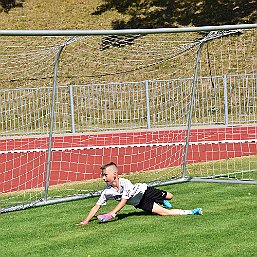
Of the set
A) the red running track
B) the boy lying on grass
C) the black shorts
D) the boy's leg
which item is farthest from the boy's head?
the red running track

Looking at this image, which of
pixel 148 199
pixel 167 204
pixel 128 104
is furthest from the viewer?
pixel 128 104

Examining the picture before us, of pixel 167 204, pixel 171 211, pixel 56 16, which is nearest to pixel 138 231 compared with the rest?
pixel 171 211

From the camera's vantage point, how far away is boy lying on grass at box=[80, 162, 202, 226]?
10.1 meters

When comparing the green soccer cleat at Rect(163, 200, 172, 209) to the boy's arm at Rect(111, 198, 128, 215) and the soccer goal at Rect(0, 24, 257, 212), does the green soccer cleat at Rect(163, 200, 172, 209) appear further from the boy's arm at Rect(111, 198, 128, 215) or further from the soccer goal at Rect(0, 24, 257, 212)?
the soccer goal at Rect(0, 24, 257, 212)

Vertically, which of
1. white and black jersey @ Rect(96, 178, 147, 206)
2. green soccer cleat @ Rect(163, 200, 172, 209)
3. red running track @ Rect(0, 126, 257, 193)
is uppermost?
white and black jersey @ Rect(96, 178, 147, 206)

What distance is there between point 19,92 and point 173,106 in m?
4.53

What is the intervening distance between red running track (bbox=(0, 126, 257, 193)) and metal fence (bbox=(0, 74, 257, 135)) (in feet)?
5.29

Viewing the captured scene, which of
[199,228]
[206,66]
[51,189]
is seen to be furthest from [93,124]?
[199,228]

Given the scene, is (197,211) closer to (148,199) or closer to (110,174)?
(148,199)

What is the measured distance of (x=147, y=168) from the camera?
1708 centimetres

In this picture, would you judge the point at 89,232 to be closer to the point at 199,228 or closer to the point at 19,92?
the point at 199,228

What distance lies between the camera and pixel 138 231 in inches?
369

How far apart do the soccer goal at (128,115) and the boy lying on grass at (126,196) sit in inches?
121

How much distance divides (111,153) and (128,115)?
638cm
